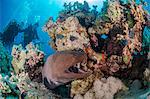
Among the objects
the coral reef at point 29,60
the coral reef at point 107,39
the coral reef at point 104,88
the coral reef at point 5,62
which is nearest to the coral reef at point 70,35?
the coral reef at point 107,39

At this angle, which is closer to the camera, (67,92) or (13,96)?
(67,92)

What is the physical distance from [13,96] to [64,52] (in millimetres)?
769

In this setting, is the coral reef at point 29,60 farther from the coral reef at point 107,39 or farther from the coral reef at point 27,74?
the coral reef at point 107,39

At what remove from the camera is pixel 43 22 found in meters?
3.40

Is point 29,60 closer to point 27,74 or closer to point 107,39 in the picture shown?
point 27,74

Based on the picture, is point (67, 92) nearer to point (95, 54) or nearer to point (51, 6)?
point (95, 54)

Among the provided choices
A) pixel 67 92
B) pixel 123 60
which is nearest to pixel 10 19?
pixel 67 92

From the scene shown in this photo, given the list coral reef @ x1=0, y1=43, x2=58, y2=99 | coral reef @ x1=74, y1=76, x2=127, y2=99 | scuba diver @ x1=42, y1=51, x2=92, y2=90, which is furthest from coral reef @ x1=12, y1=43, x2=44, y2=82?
coral reef @ x1=74, y1=76, x2=127, y2=99

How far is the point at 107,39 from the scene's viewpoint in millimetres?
3342

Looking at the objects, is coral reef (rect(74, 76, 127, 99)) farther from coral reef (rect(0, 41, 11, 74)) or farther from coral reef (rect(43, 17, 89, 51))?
coral reef (rect(0, 41, 11, 74))

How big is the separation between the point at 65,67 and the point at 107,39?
18.5 inches

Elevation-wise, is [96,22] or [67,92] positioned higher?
[96,22]

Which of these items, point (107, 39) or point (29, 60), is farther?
point (29, 60)

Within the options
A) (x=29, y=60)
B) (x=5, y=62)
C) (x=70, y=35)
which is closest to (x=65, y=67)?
(x=70, y=35)
